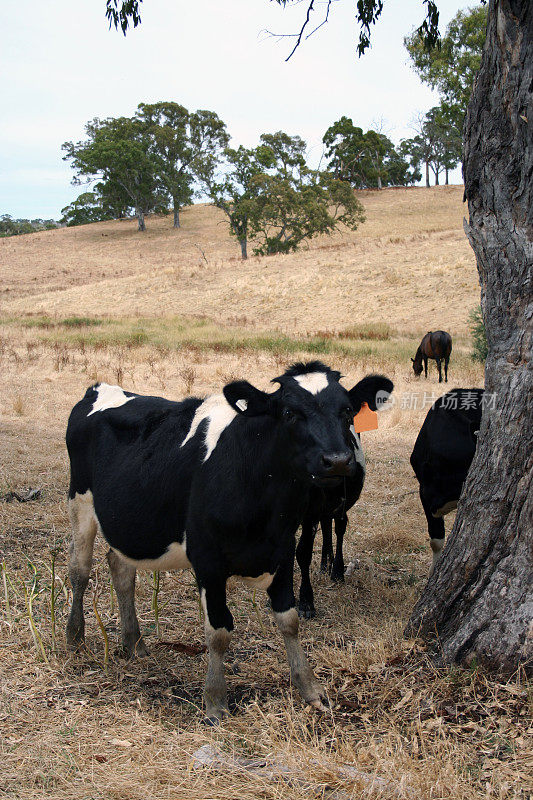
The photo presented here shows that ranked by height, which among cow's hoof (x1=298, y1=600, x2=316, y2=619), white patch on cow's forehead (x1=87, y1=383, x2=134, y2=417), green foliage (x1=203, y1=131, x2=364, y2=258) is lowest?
cow's hoof (x1=298, y1=600, x2=316, y2=619)

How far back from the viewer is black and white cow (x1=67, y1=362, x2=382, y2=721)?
3.66 metres

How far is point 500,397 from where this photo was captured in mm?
3816

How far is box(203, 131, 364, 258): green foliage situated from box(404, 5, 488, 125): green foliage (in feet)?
52.6

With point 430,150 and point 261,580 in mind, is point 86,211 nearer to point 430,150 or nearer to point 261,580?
point 430,150

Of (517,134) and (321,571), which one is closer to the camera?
(517,134)

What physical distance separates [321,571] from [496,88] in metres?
4.14

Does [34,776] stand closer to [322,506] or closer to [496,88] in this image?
[322,506]

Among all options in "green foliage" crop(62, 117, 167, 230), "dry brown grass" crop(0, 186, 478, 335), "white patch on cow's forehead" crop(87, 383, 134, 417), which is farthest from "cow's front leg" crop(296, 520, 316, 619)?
"green foliage" crop(62, 117, 167, 230)

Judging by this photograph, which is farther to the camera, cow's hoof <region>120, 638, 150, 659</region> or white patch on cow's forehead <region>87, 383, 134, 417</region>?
white patch on cow's forehead <region>87, 383, 134, 417</region>

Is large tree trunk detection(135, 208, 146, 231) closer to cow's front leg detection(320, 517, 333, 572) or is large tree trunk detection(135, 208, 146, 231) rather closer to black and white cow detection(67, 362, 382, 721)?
cow's front leg detection(320, 517, 333, 572)

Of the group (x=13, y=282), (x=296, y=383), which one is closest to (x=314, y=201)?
(x=13, y=282)

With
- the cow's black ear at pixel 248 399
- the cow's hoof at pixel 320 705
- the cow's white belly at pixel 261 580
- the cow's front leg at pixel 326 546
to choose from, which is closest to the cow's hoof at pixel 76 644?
the cow's white belly at pixel 261 580

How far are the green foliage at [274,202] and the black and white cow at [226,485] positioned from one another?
48918 millimetres

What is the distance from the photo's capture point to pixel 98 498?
14.7ft
